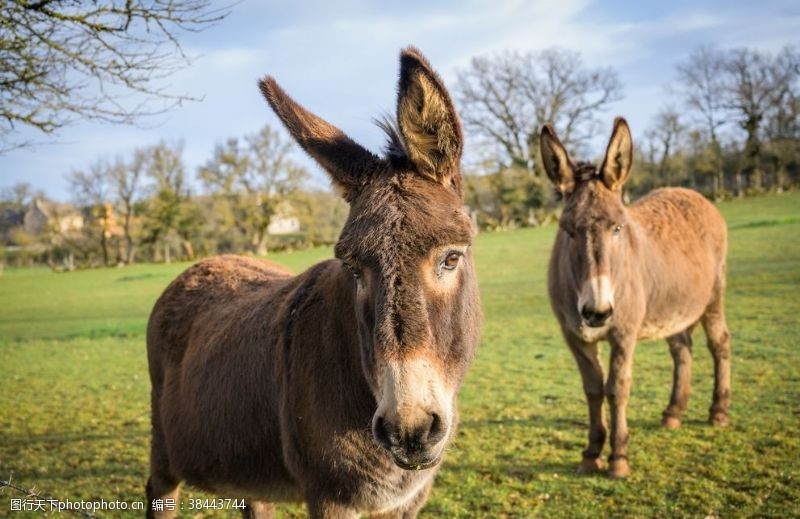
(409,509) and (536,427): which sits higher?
(409,509)

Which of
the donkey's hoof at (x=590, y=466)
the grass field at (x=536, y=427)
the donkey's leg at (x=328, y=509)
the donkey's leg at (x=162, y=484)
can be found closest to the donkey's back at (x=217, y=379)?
the donkey's leg at (x=162, y=484)

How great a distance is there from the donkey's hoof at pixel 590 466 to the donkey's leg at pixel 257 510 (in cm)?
330

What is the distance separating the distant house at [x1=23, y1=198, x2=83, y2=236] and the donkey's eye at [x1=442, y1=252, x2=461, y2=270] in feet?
237

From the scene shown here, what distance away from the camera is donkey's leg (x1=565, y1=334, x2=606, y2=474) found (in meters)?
5.69

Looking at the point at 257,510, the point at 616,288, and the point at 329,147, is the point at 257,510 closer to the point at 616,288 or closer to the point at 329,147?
the point at 329,147

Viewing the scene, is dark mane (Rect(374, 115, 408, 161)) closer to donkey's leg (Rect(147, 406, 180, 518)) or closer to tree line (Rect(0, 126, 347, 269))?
donkey's leg (Rect(147, 406, 180, 518))

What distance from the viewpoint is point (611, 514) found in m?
4.78

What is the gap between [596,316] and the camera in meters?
5.25

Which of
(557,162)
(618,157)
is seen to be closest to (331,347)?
(557,162)

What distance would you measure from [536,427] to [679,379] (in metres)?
2.01

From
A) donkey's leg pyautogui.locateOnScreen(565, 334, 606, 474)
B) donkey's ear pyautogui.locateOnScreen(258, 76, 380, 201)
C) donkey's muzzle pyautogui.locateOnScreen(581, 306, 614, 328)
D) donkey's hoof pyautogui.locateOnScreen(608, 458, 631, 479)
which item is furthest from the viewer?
donkey's leg pyautogui.locateOnScreen(565, 334, 606, 474)

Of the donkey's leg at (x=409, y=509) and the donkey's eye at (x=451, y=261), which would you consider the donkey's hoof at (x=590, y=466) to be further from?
the donkey's eye at (x=451, y=261)

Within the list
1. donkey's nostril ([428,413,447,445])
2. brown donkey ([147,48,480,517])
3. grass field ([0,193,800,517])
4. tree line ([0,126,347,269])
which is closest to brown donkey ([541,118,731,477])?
grass field ([0,193,800,517])

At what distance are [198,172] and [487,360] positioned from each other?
55.1 metres
